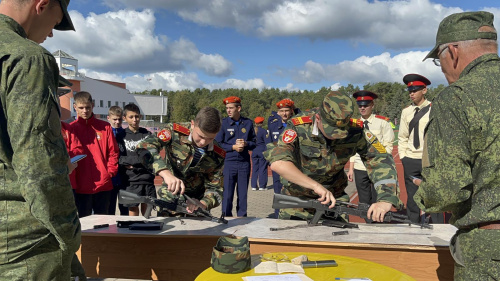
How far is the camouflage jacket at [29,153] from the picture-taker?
1235 millimetres

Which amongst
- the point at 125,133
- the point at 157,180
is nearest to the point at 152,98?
the point at 157,180

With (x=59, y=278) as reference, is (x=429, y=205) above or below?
above

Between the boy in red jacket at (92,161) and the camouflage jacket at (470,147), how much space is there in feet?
12.6

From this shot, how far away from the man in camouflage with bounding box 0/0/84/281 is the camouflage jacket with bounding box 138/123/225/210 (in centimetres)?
166

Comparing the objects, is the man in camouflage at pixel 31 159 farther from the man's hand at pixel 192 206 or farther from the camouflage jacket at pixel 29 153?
the man's hand at pixel 192 206

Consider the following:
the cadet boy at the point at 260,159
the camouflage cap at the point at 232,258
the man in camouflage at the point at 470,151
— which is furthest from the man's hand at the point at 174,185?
the cadet boy at the point at 260,159

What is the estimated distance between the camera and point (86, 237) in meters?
2.71

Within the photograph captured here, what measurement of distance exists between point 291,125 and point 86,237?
1.81 m

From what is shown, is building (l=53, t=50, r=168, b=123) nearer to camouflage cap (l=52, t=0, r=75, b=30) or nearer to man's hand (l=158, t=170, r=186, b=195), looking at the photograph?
man's hand (l=158, t=170, r=186, b=195)

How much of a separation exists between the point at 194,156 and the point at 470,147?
2.14m

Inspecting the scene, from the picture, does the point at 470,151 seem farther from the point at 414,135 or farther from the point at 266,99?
the point at 266,99

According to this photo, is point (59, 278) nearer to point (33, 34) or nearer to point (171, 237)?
point (33, 34)

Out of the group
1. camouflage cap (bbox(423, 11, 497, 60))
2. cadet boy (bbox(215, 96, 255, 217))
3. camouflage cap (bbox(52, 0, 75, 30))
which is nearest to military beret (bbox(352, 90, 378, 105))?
cadet boy (bbox(215, 96, 255, 217))

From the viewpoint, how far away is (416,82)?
17.4ft
